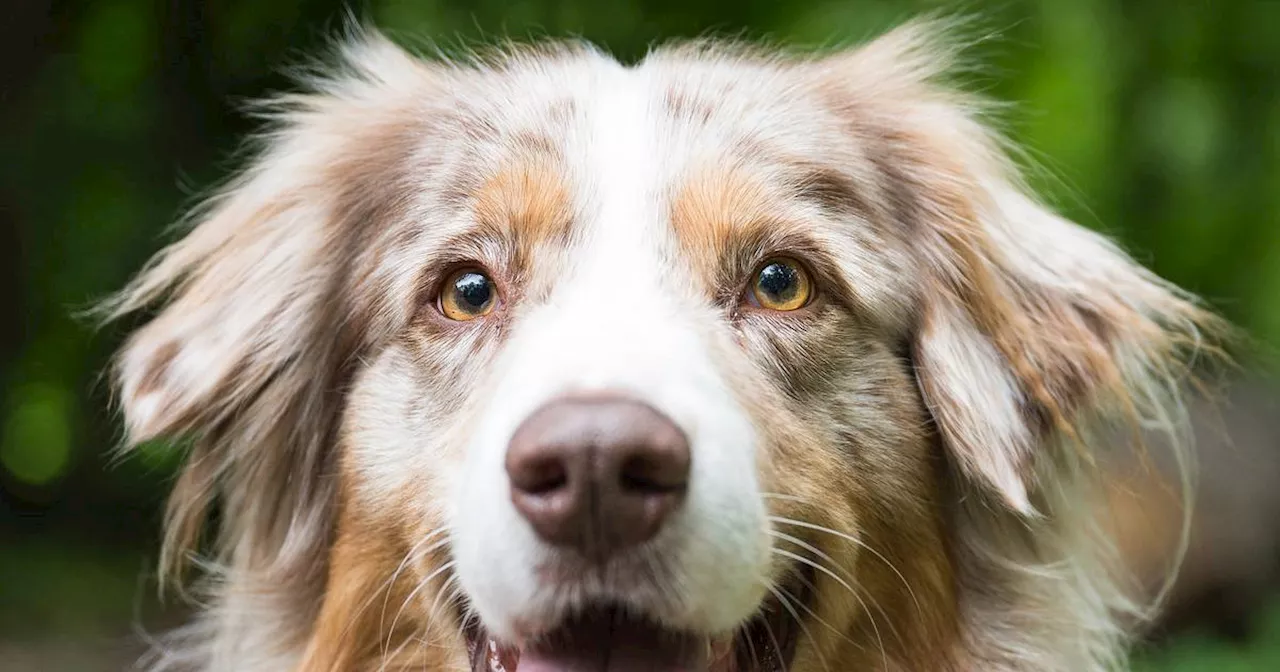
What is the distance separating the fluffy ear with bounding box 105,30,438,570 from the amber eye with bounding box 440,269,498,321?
A: 0.27m

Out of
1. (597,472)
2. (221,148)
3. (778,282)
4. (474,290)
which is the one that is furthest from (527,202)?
(221,148)

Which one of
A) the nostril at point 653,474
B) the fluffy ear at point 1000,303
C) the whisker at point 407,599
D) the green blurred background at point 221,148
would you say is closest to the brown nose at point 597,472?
the nostril at point 653,474

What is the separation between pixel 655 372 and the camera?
2.23 meters

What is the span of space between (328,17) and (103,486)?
79.0 inches

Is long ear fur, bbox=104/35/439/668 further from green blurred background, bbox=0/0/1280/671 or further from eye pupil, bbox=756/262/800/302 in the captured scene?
green blurred background, bbox=0/0/1280/671

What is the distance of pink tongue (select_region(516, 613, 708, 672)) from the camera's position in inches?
93.0

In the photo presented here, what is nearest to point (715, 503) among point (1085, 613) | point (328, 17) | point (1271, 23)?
point (1085, 613)

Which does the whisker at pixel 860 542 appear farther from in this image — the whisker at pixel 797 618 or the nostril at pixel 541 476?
the nostril at pixel 541 476

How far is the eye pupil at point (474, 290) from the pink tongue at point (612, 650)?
751 mm

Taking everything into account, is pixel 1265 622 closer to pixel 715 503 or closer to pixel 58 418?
pixel 715 503

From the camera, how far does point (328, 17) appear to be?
4426 mm

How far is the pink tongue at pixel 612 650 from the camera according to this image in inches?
93.0

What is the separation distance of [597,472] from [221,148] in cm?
319

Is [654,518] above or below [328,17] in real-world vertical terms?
below
